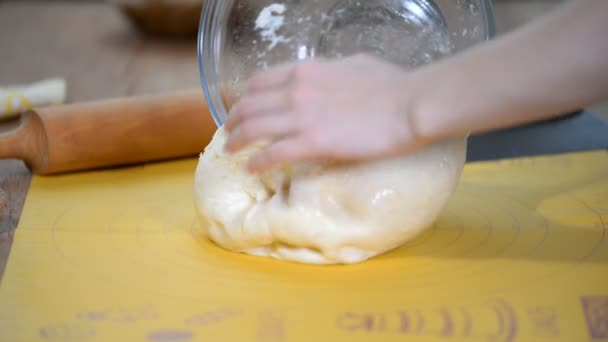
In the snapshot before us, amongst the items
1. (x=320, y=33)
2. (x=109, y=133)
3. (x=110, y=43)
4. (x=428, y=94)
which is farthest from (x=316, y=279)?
(x=110, y=43)

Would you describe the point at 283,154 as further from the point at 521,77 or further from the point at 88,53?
the point at 88,53

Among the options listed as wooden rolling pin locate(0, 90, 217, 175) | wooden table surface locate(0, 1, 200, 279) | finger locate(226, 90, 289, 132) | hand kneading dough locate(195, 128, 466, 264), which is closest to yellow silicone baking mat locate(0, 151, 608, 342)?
hand kneading dough locate(195, 128, 466, 264)

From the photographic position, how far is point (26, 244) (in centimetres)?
128

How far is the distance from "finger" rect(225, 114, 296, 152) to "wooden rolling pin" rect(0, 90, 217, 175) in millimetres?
662

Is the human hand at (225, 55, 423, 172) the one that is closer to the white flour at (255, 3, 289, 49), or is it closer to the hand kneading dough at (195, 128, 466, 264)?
the hand kneading dough at (195, 128, 466, 264)

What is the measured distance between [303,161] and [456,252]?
0.93 feet

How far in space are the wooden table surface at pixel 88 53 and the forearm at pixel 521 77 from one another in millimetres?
1480

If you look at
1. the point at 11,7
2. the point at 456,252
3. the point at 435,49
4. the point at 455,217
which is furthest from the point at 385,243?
the point at 11,7

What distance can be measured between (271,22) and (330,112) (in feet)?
1.61

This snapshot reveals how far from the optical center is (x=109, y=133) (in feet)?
5.42

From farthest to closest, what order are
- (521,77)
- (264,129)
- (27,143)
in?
(27,143) → (264,129) → (521,77)

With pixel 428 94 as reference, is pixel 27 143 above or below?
below

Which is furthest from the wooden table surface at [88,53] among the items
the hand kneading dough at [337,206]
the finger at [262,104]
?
the finger at [262,104]

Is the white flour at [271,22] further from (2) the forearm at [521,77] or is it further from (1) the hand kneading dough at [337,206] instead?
(2) the forearm at [521,77]
